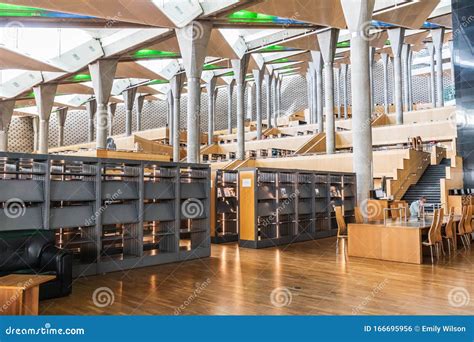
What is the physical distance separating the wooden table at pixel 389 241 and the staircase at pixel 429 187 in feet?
19.8

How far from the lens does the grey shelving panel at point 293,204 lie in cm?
920

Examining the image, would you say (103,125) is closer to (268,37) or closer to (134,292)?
(268,37)

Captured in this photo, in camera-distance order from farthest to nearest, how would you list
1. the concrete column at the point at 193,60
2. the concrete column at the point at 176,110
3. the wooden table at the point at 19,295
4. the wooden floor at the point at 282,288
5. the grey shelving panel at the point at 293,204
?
the concrete column at the point at 176,110
the concrete column at the point at 193,60
the grey shelving panel at the point at 293,204
the wooden floor at the point at 282,288
the wooden table at the point at 19,295

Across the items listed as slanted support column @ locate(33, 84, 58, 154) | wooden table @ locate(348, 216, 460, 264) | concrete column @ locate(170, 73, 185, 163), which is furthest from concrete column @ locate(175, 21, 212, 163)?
slanted support column @ locate(33, 84, 58, 154)

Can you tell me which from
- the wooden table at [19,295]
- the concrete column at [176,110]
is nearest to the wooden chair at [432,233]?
the wooden table at [19,295]

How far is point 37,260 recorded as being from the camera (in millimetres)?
4938

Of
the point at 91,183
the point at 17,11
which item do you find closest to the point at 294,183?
the point at 91,183

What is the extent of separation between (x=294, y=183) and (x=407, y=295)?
5219 millimetres

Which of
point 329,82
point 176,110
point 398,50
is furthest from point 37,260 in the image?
point 398,50

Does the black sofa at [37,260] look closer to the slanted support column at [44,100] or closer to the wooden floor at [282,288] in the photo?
the wooden floor at [282,288]

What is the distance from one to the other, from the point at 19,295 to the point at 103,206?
2.79 meters

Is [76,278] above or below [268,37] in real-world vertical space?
below

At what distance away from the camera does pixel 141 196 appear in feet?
21.7

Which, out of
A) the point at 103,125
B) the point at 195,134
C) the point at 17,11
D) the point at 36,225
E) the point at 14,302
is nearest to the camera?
the point at 14,302
